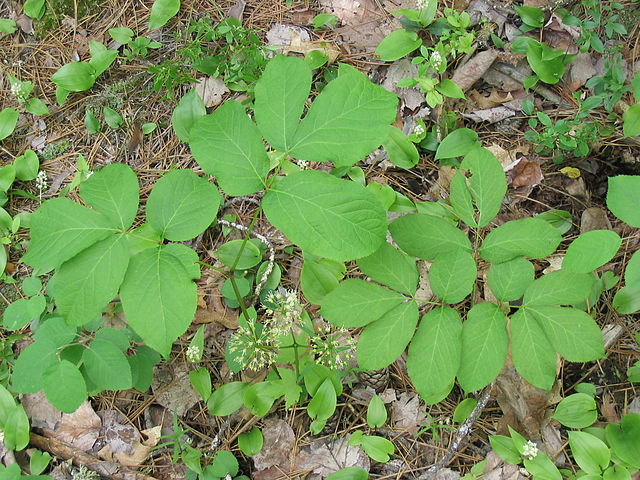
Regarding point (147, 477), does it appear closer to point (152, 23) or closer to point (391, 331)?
point (391, 331)

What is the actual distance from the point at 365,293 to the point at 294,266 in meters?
1.02

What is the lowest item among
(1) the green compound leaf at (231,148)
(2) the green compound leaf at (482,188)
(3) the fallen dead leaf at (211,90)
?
(3) the fallen dead leaf at (211,90)

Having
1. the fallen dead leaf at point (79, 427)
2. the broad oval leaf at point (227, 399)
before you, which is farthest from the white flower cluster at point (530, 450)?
the fallen dead leaf at point (79, 427)

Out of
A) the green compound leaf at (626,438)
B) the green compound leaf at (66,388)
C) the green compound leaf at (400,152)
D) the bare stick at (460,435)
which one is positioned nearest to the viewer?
the green compound leaf at (66,388)

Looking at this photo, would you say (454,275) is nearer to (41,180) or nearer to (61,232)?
(61,232)

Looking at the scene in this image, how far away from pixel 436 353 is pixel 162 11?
2833 millimetres

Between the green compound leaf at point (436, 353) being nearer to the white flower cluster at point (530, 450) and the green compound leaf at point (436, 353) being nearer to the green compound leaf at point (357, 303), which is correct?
the green compound leaf at point (357, 303)

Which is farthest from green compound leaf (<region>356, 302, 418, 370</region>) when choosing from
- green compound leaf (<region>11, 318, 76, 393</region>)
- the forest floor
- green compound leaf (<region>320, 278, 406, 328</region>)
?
green compound leaf (<region>11, 318, 76, 393</region>)

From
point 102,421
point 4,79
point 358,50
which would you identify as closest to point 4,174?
point 4,79

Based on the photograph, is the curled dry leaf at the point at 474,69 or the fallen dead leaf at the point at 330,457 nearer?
the fallen dead leaf at the point at 330,457

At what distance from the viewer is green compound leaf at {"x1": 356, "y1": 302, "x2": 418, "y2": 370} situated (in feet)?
5.48

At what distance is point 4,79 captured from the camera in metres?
3.47

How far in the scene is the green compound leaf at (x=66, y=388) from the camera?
6.47 feet

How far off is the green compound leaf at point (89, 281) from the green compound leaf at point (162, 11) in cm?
219
